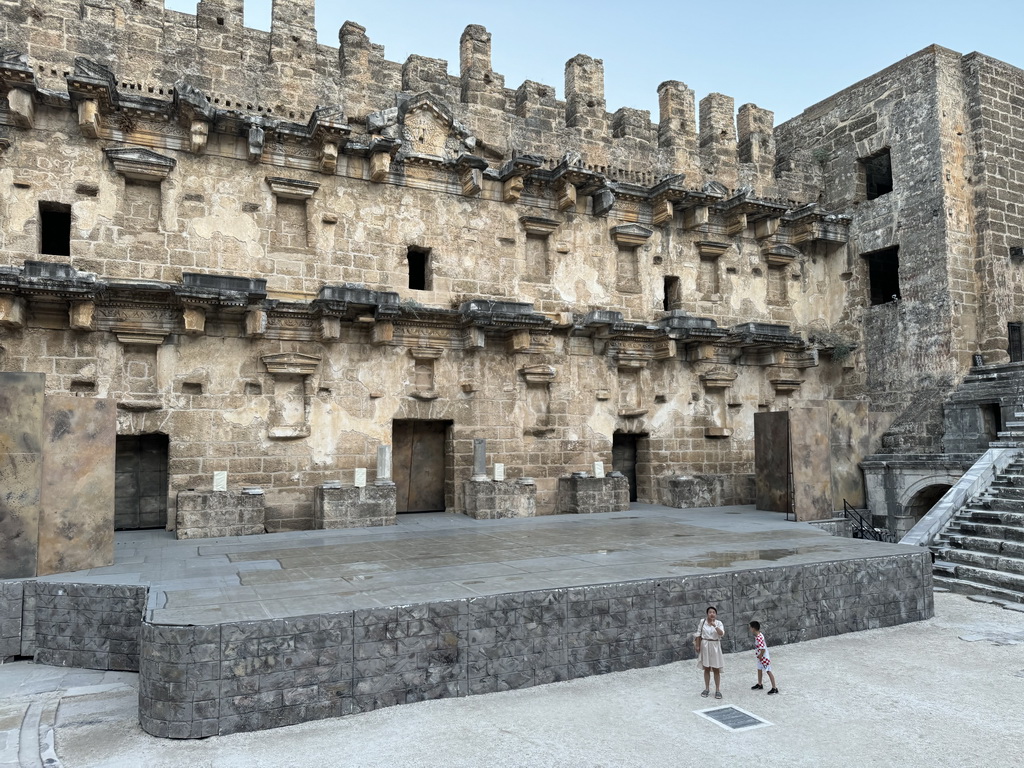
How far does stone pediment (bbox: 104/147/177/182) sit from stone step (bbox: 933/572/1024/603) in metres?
13.5

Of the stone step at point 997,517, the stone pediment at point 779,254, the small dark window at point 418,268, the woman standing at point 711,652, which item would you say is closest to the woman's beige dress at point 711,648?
the woman standing at point 711,652

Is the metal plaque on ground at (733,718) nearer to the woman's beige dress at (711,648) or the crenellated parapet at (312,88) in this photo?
the woman's beige dress at (711,648)

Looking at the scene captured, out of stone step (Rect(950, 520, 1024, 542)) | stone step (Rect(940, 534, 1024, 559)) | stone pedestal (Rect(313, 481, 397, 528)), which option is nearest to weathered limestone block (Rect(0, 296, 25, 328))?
stone pedestal (Rect(313, 481, 397, 528))

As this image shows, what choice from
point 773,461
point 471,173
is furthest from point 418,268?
point 773,461

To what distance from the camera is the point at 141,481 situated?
39.0 feet

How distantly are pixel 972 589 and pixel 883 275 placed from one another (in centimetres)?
1108

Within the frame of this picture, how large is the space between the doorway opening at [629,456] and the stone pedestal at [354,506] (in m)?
5.62

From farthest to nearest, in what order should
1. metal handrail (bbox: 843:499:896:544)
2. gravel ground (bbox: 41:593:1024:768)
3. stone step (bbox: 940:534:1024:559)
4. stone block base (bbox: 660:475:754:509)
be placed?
stone block base (bbox: 660:475:754:509) → metal handrail (bbox: 843:499:896:544) → stone step (bbox: 940:534:1024:559) → gravel ground (bbox: 41:593:1024:768)

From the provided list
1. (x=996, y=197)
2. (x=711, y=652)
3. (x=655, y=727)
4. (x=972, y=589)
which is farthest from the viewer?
(x=996, y=197)

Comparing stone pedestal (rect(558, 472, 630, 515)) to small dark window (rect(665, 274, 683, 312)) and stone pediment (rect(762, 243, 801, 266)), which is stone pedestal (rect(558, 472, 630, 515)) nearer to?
small dark window (rect(665, 274, 683, 312))

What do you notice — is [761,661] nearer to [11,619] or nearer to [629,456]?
[11,619]

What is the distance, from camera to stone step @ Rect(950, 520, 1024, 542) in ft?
34.6

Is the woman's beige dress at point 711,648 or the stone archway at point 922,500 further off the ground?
the stone archway at point 922,500

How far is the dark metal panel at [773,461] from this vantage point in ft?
43.7
